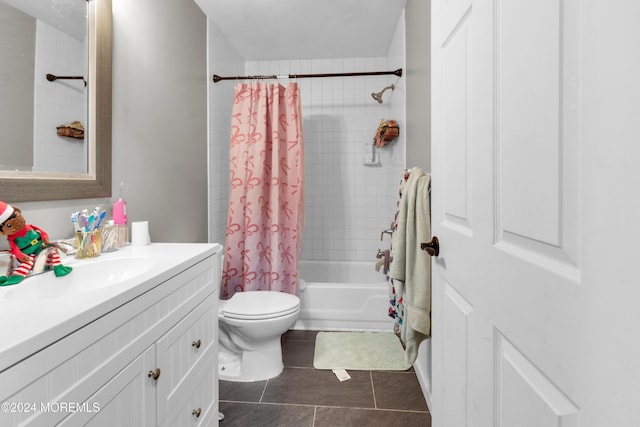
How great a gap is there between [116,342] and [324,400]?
128 centimetres

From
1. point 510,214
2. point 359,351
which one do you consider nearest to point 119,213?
point 510,214

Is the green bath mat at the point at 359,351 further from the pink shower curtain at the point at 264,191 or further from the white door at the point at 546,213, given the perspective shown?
the white door at the point at 546,213

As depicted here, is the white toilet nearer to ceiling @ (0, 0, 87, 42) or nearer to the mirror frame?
the mirror frame

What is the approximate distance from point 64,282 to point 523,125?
124cm

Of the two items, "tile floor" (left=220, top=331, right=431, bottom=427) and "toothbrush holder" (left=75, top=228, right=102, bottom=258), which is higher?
"toothbrush holder" (left=75, top=228, right=102, bottom=258)

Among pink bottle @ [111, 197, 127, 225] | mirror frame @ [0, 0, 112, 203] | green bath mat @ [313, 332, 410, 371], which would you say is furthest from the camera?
green bath mat @ [313, 332, 410, 371]

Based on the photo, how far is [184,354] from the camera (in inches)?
42.6

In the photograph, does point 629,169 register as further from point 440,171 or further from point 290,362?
point 290,362

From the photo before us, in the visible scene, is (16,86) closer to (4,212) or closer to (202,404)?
(4,212)

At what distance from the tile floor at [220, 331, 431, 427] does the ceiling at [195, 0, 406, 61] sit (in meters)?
2.38

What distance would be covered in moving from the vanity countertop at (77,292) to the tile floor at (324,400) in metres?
0.89

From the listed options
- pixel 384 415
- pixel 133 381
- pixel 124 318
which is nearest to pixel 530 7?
pixel 124 318

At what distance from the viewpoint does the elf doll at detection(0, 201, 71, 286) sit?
2.91 feet

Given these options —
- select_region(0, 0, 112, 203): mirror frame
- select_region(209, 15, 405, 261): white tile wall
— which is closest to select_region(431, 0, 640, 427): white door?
select_region(0, 0, 112, 203): mirror frame
